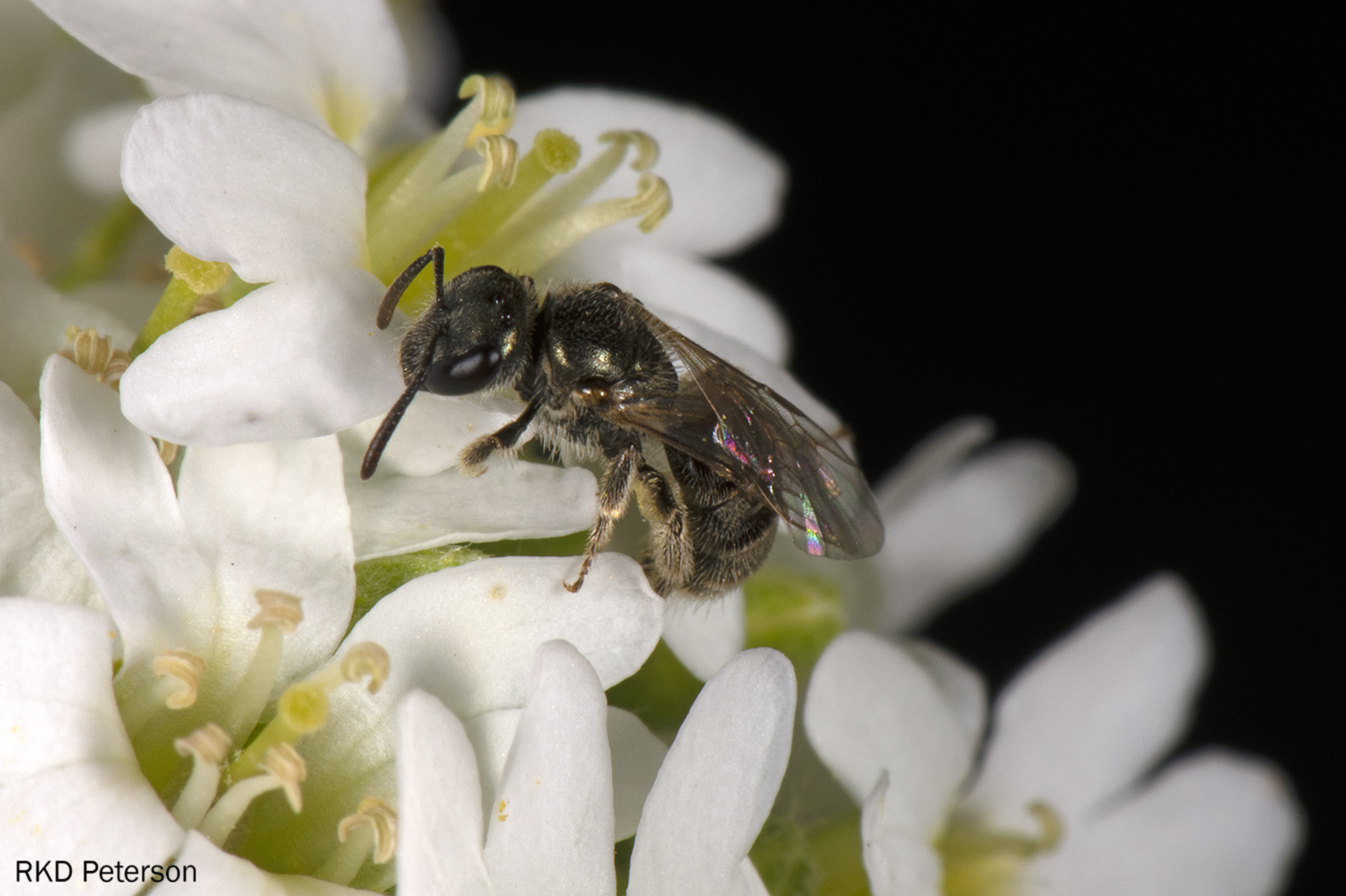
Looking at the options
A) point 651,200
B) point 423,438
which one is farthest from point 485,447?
point 651,200

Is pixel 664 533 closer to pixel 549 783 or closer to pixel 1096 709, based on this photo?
pixel 549 783

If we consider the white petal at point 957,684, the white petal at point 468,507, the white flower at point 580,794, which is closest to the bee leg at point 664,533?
the white petal at point 468,507

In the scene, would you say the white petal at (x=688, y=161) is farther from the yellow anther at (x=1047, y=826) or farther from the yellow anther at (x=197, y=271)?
the yellow anther at (x=1047, y=826)

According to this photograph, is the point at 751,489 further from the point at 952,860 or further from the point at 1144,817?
the point at 1144,817

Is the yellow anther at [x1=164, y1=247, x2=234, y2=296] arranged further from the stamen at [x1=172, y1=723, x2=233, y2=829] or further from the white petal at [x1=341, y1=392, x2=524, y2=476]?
the stamen at [x1=172, y1=723, x2=233, y2=829]

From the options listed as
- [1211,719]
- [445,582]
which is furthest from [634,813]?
[1211,719]

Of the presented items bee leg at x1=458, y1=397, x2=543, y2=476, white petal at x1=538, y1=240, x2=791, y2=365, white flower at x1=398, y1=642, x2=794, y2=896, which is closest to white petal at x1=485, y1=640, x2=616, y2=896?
white flower at x1=398, y1=642, x2=794, y2=896
